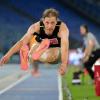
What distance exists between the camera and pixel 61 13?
4162 cm

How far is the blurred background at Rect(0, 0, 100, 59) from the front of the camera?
39125 millimetres

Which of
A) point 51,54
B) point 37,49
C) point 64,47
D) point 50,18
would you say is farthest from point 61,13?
point 64,47

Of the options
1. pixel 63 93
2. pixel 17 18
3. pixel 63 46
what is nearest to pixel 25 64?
pixel 63 46

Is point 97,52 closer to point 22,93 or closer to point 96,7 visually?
point 22,93

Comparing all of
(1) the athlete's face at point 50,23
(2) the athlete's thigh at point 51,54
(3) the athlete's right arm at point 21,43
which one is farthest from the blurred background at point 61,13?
(1) the athlete's face at point 50,23

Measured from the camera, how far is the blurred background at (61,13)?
39125 millimetres

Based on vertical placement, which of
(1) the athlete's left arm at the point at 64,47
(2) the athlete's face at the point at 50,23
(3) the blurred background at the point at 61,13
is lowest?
(1) the athlete's left arm at the point at 64,47

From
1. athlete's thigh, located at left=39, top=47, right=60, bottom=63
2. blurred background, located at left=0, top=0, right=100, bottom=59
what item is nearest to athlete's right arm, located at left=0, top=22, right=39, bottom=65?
athlete's thigh, located at left=39, top=47, right=60, bottom=63

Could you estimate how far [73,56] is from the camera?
35.2 meters

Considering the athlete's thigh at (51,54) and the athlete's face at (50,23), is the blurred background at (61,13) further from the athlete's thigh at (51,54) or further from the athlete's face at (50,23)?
the athlete's face at (50,23)

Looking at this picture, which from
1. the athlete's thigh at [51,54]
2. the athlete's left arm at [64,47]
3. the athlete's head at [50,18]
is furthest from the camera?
the athlete's thigh at [51,54]

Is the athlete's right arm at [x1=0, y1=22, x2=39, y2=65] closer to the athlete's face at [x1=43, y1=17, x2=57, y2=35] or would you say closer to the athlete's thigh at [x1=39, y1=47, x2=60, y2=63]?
the athlete's face at [x1=43, y1=17, x2=57, y2=35]

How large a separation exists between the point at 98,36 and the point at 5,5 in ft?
23.1

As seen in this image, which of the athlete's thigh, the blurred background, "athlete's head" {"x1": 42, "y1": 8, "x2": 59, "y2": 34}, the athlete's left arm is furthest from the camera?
the blurred background
